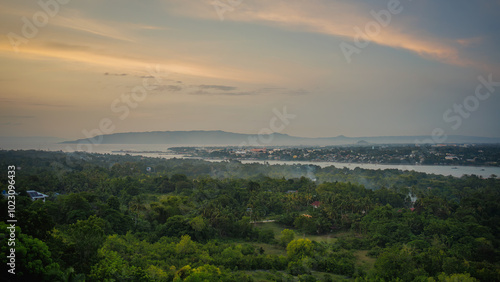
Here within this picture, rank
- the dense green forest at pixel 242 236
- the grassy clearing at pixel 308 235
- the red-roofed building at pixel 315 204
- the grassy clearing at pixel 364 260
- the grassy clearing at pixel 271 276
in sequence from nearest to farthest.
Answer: the dense green forest at pixel 242 236 → the grassy clearing at pixel 271 276 → the grassy clearing at pixel 364 260 → the grassy clearing at pixel 308 235 → the red-roofed building at pixel 315 204

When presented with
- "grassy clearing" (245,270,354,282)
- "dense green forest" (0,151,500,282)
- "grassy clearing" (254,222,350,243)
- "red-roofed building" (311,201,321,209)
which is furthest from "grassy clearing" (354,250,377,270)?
"red-roofed building" (311,201,321,209)

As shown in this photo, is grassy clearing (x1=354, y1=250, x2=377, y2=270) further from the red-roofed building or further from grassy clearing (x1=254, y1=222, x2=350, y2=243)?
the red-roofed building

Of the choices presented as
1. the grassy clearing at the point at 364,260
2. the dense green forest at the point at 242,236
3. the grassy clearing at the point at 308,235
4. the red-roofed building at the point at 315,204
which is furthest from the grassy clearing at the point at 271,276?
the red-roofed building at the point at 315,204

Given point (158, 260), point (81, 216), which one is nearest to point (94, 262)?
point (158, 260)

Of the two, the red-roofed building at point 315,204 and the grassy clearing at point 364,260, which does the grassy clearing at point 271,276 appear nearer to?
the grassy clearing at point 364,260

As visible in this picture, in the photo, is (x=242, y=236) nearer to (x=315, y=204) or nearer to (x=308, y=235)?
(x=308, y=235)

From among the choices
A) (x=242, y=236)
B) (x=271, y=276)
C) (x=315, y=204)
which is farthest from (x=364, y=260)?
(x=315, y=204)

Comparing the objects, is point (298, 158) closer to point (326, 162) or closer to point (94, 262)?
point (326, 162)

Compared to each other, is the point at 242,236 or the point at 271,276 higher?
the point at 271,276
